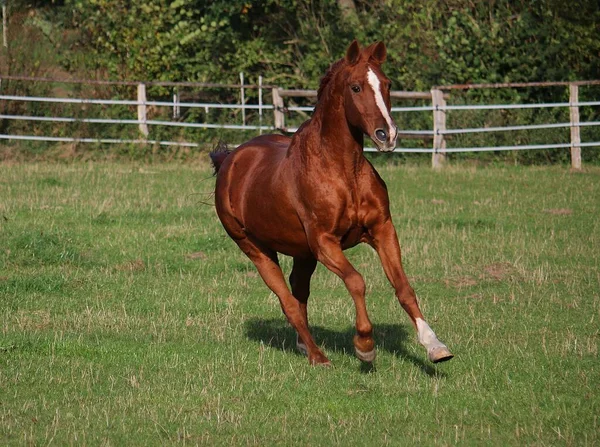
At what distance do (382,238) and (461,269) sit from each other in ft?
15.6

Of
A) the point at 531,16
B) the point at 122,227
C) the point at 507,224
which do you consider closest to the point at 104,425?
the point at 122,227

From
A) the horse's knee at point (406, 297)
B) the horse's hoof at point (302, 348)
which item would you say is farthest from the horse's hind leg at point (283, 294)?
the horse's knee at point (406, 297)

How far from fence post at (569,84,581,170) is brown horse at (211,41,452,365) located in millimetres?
14831

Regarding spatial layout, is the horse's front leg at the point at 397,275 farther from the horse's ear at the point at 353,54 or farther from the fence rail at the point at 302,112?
the fence rail at the point at 302,112

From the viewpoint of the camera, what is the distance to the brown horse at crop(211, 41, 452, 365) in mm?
7090

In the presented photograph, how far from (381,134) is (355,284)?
3.51 feet

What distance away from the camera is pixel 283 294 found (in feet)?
28.0

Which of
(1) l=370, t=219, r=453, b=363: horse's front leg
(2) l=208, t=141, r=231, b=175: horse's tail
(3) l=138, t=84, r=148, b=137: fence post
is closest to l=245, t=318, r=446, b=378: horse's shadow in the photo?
(1) l=370, t=219, r=453, b=363: horse's front leg

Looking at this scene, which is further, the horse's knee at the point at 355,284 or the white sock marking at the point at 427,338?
the horse's knee at the point at 355,284

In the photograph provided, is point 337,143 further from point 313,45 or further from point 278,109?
point 313,45

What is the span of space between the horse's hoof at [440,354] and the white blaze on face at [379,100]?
1341mm

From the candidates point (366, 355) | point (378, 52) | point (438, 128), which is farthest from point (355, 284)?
point (438, 128)

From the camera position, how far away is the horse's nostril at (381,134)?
680 cm

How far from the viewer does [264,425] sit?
6.25 m
